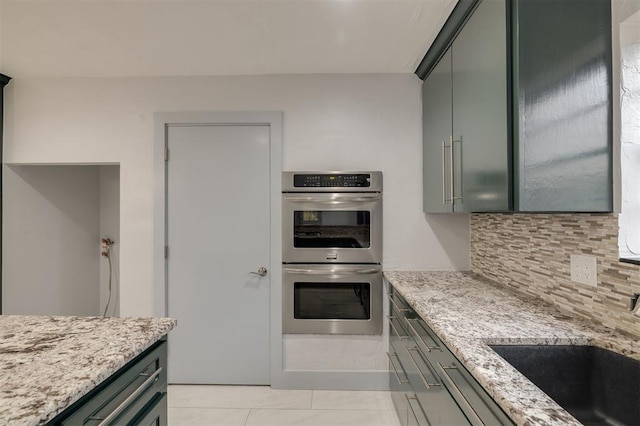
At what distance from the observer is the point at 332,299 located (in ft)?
8.13

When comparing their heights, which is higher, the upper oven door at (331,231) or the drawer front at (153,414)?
the upper oven door at (331,231)

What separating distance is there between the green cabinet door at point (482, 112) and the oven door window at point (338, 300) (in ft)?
3.39

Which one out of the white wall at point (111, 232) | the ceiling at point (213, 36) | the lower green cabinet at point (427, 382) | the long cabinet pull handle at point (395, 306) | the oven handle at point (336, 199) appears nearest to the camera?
the lower green cabinet at point (427, 382)

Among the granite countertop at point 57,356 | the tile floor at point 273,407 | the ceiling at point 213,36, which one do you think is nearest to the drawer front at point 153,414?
the granite countertop at point 57,356

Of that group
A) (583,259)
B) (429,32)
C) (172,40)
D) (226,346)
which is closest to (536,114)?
(583,259)

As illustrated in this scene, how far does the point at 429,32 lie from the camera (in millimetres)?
1940

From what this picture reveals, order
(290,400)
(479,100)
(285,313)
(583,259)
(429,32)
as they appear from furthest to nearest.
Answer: (285,313) < (290,400) < (429,32) < (479,100) < (583,259)

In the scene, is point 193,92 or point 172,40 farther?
point 193,92

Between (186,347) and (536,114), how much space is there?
105 inches

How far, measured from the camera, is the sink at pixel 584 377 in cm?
101


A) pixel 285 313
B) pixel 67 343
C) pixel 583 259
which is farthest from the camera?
pixel 285 313

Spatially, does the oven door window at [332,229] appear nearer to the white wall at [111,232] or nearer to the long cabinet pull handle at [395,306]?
the long cabinet pull handle at [395,306]

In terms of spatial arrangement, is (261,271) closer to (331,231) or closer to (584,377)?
(331,231)

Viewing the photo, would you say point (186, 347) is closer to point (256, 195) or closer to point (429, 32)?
point (256, 195)
